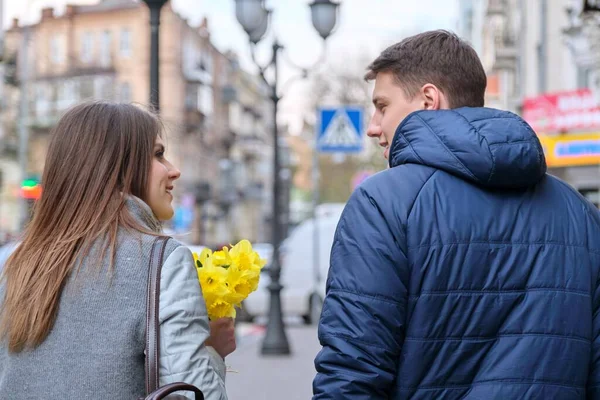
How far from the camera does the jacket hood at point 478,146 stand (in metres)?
2.65

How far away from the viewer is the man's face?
114 inches

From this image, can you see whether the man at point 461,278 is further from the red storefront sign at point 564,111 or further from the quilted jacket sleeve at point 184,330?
the red storefront sign at point 564,111

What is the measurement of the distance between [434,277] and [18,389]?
3.73 ft

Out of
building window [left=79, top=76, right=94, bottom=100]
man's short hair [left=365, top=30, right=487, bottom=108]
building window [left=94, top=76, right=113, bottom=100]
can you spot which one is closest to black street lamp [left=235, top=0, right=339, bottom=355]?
man's short hair [left=365, top=30, right=487, bottom=108]

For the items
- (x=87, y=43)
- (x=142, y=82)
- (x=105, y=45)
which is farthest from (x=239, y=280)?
(x=105, y=45)

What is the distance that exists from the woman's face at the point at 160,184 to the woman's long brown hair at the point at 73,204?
0.03 metres

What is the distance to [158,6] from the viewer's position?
6.80 metres

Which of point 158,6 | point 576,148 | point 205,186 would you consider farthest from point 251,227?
point 158,6

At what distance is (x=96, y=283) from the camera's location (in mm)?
2783

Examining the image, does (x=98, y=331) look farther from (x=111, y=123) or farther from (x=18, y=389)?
(x=111, y=123)

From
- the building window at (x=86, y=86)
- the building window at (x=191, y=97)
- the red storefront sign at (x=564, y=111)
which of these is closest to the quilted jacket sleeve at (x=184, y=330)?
the red storefront sign at (x=564, y=111)

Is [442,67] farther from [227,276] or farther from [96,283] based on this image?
[96,283]

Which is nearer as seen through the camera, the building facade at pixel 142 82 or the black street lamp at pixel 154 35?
the black street lamp at pixel 154 35

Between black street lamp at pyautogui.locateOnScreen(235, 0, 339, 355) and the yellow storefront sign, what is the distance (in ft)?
42.1
